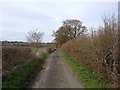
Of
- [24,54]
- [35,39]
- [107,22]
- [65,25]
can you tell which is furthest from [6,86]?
[65,25]

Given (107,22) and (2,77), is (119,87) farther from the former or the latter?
(2,77)

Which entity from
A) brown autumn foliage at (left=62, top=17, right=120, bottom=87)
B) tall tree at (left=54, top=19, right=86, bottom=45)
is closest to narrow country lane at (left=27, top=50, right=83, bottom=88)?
brown autumn foliage at (left=62, top=17, right=120, bottom=87)

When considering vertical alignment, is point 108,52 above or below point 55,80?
above

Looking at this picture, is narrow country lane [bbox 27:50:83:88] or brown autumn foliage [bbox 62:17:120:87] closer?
brown autumn foliage [bbox 62:17:120:87]

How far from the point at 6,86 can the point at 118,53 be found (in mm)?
5401

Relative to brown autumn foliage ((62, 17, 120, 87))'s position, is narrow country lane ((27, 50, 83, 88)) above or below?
below

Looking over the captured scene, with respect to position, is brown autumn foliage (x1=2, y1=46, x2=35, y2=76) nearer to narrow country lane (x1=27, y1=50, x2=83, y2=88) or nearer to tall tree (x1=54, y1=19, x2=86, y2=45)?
narrow country lane (x1=27, y1=50, x2=83, y2=88)

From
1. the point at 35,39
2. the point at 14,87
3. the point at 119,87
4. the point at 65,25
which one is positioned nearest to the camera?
the point at 119,87

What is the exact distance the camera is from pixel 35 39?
201 feet

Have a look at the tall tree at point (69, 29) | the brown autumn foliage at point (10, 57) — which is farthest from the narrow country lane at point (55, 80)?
the tall tree at point (69, 29)

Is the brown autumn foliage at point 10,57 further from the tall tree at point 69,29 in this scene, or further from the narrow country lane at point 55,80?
the tall tree at point 69,29

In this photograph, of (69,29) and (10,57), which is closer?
(10,57)

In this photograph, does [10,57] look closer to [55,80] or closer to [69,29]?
[55,80]

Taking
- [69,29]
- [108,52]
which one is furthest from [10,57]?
[69,29]
